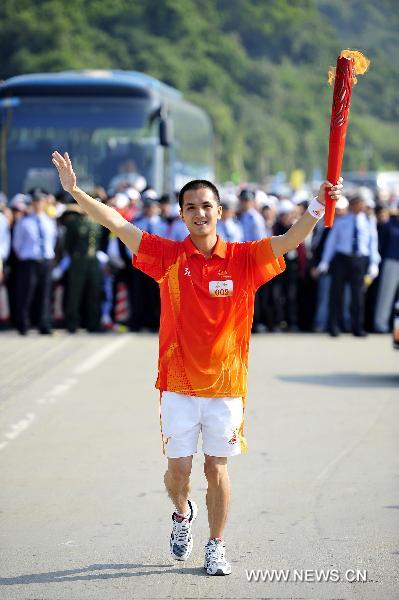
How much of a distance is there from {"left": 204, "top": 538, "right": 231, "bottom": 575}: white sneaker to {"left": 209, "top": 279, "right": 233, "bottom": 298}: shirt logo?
108cm

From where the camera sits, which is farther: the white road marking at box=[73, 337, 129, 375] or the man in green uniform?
the man in green uniform

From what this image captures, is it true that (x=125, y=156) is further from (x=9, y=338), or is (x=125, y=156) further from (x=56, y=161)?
(x=56, y=161)

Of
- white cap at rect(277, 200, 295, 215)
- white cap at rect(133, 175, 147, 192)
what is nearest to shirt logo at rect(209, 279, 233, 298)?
white cap at rect(277, 200, 295, 215)

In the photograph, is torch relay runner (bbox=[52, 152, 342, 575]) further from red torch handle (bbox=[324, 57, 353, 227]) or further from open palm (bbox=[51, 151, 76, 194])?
red torch handle (bbox=[324, 57, 353, 227])

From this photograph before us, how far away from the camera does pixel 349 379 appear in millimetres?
14656

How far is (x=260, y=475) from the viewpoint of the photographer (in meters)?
9.45

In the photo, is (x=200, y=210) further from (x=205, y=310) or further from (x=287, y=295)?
(x=287, y=295)

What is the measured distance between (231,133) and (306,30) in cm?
3727

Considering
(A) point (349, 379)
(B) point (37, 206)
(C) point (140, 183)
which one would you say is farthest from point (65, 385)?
(C) point (140, 183)

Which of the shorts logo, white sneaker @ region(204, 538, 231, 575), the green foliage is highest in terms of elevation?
the green foliage

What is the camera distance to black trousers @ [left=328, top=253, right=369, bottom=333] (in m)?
19.7

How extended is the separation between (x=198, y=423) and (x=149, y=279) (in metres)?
13.8

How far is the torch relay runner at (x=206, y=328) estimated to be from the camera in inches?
270

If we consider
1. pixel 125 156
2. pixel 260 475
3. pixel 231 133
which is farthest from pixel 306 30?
pixel 260 475
